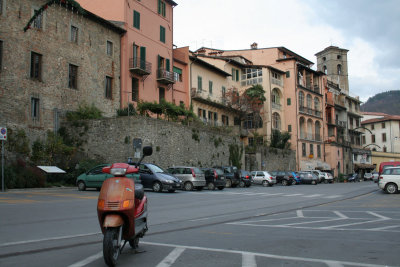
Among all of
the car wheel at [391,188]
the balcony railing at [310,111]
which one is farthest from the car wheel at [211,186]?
the balcony railing at [310,111]

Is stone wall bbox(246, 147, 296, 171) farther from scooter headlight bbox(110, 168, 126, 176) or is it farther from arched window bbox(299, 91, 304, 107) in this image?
scooter headlight bbox(110, 168, 126, 176)

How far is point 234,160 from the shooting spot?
135 feet

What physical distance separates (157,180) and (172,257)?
1627cm

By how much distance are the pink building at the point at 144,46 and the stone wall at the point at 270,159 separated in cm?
1277

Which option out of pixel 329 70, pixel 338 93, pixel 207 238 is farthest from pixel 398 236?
pixel 329 70

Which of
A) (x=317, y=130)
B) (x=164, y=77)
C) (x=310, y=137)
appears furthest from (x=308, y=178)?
(x=317, y=130)

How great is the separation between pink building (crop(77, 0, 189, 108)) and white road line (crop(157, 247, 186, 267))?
2872 cm

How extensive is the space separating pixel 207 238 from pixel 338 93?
75.7 m

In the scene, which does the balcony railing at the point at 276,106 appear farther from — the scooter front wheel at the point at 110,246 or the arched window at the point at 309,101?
the scooter front wheel at the point at 110,246

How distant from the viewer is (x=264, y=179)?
39.2m

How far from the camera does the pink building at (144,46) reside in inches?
1371

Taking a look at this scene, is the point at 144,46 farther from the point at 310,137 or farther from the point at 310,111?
the point at 310,137

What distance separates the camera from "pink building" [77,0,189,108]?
34.8 metres

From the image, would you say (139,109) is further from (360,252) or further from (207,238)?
(360,252)
